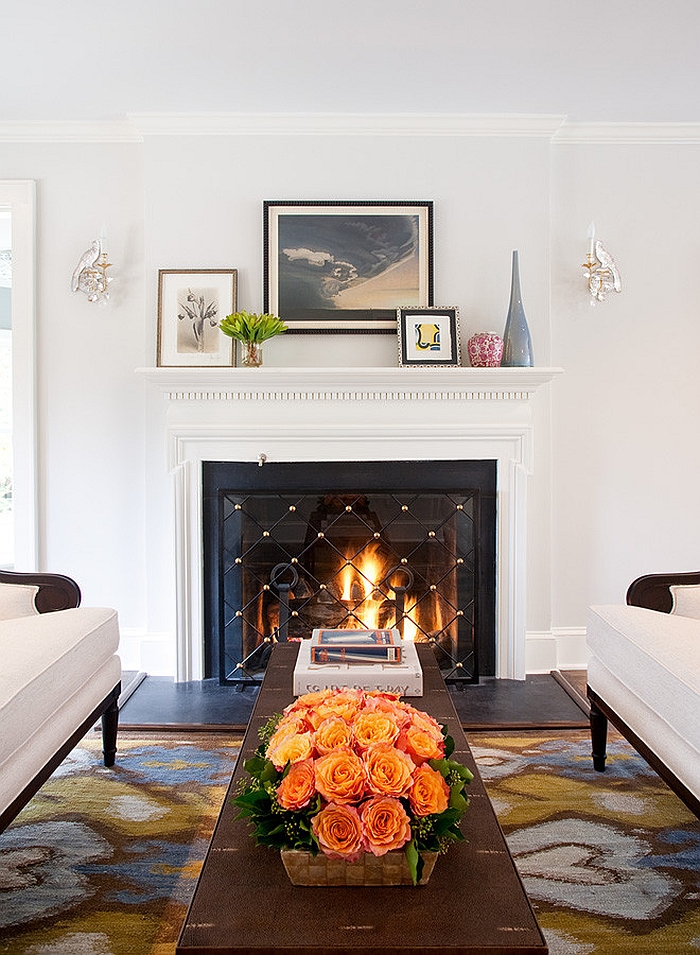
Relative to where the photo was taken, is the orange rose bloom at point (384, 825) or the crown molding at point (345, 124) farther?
the crown molding at point (345, 124)

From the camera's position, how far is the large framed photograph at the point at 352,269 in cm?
334

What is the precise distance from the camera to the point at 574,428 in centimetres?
348

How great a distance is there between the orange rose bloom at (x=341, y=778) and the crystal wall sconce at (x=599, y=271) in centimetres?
271

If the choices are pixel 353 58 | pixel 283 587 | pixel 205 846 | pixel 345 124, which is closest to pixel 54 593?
pixel 205 846

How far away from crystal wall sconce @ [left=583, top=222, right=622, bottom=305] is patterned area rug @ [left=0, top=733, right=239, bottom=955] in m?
2.36

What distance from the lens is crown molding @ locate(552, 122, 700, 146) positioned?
3.40 m

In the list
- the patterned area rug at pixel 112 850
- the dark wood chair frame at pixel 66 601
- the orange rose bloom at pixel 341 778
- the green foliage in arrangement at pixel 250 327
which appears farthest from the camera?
the green foliage in arrangement at pixel 250 327

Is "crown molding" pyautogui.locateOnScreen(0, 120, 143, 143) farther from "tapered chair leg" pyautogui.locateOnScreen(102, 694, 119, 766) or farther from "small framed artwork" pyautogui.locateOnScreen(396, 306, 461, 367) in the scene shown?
"tapered chair leg" pyautogui.locateOnScreen(102, 694, 119, 766)

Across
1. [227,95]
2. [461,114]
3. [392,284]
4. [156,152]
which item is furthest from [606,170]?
[156,152]

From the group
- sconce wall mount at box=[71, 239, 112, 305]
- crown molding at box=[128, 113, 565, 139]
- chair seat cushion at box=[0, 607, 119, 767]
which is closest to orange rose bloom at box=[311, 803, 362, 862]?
chair seat cushion at box=[0, 607, 119, 767]

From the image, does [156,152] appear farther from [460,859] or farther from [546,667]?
[460,859]

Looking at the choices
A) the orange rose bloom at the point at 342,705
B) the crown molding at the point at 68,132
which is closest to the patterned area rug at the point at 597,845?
the orange rose bloom at the point at 342,705

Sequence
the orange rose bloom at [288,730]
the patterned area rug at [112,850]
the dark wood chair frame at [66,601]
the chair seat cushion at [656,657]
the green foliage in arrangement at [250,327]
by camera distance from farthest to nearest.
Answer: the green foliage in arrangement at [250,327]
the dark wood chair frame at [66,601]
the chair seat cushion at [656,657]
the patterned area rug at [112,850]
the orange rose bloom at [288,730]

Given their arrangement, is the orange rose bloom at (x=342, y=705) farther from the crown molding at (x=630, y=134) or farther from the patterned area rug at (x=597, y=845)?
the crown molding at (x=630, y=134)
